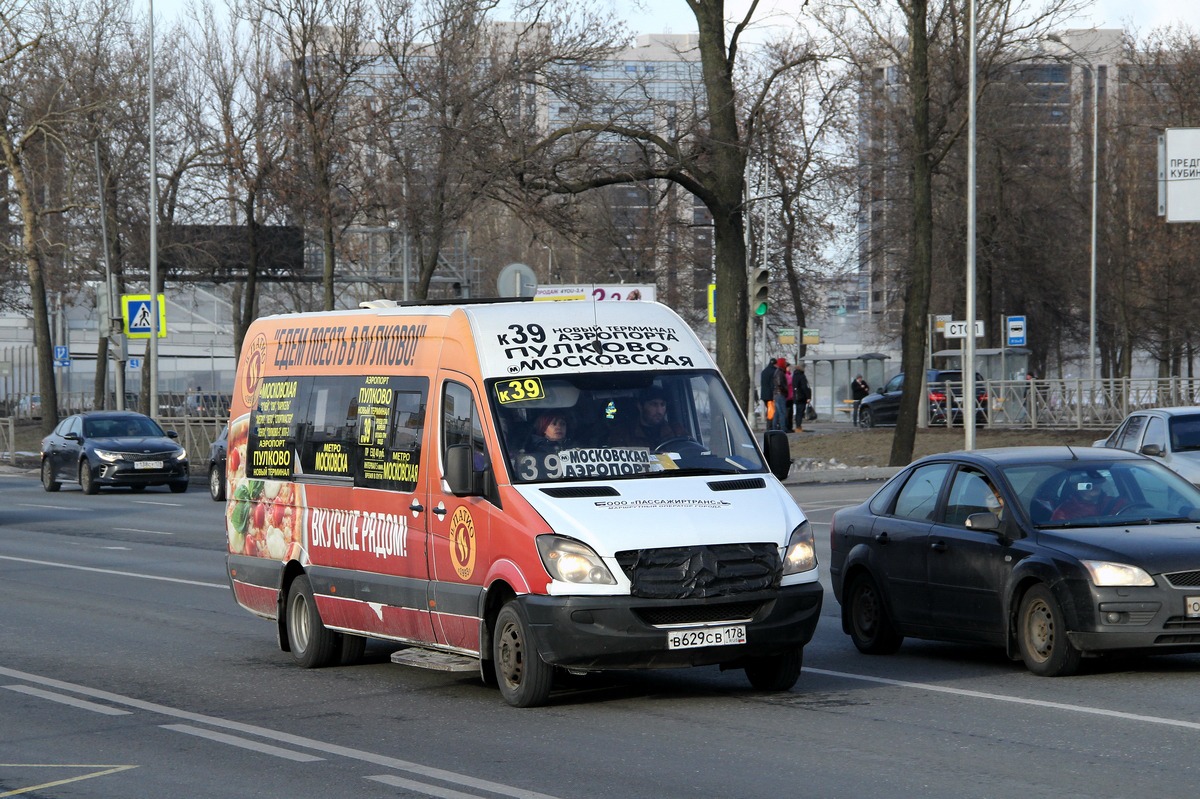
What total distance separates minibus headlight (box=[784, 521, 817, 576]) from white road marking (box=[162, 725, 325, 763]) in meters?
2.70

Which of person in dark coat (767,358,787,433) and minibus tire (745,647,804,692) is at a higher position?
person in dark coat (767,358,787,433)

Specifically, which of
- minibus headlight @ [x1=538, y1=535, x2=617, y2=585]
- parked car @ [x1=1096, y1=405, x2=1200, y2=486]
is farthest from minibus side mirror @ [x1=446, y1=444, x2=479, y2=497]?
parked car @ [x1=1096, y1=405, x2=1200, y2=486]

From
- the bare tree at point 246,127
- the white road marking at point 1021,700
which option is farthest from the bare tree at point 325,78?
the white road marking at point 1021,700

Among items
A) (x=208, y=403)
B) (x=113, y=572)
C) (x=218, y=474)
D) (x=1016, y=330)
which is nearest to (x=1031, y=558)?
(x=113, y=572)

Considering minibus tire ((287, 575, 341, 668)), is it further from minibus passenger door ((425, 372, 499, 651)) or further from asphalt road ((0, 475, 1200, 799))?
minibus passenger door ((425, 372, 499, 651))

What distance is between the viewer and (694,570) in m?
9.15

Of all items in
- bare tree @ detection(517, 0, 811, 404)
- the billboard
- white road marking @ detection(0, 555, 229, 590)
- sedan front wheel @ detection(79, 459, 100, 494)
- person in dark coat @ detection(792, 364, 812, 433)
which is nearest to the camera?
white road marking @ detection(0, 555, 229, 590)

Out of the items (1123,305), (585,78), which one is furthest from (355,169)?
(1123,305)

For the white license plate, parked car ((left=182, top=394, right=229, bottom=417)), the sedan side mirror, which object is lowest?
the white license plate

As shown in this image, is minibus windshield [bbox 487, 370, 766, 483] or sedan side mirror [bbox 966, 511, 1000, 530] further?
sedan side mirror [bbox 966, 511, 1000, 530]

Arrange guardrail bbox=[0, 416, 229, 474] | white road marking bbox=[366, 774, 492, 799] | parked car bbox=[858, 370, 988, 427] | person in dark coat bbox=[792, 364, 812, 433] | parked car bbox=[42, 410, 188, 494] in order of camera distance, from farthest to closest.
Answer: person in dark coat bbox=[792, 364, 812, 433]
parked car bbox=[858, 370, 988, 427]
guardrail bbox=[0, 416, 229, 474]
parked car bbox=[42, 410, 188, 494]
white road marking bbox=[366, 774, 492, 799]

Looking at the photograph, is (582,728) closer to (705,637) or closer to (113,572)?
(705,637)

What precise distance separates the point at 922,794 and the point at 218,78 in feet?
162

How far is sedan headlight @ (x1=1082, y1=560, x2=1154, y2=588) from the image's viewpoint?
384 inches
